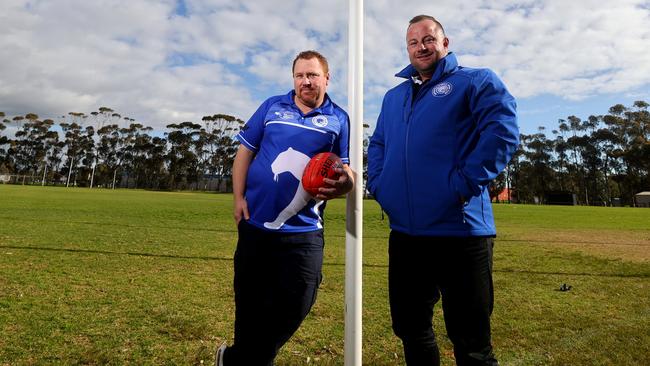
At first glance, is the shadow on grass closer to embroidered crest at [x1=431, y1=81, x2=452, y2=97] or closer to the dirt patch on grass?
the dirt patch on grass

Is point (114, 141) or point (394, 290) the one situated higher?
point (114, 141)

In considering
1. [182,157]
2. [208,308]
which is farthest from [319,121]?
[182,157]

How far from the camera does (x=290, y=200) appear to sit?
2.17m

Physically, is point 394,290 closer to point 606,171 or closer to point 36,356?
point 36,356

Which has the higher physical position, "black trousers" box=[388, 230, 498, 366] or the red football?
the red football

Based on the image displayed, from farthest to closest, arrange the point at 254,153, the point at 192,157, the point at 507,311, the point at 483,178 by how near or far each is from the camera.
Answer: the point at 192,157 < the point at 507,311 < the point at 254,153 < the point at 483,178

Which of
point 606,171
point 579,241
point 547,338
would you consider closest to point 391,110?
point 547,338

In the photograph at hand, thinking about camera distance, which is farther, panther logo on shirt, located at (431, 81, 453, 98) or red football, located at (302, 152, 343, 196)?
panther logo on shirt, located at (431, 81, 453, 98)

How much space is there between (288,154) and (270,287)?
28.4 inches

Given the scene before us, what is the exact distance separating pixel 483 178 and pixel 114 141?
305 feet

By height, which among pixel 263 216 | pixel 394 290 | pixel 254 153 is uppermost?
pixel 254 153

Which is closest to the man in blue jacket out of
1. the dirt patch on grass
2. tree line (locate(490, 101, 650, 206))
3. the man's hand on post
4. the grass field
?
the man's hand on post

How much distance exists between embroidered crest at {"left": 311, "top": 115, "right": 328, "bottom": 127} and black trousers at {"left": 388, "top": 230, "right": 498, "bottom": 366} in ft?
2.46

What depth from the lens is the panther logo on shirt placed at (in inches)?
86.5
